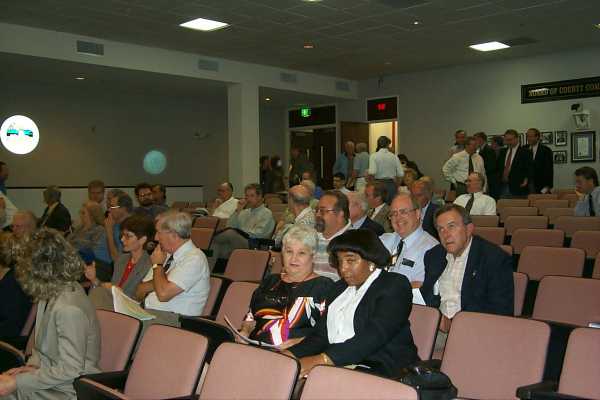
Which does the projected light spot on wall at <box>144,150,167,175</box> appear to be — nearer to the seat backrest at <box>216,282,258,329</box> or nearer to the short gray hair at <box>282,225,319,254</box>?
the seat backrest at <box>216,282,258,329</box>

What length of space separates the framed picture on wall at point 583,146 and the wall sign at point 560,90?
75 centimetres

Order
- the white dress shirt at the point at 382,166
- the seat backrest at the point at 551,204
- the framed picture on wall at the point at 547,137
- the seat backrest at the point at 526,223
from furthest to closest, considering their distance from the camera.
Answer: the framed picture on wall at the point at 547,137
the white dress shirt at the point at 382,166
the seat backrest at the point at 551,204
the seat backrest at the point at 526,223

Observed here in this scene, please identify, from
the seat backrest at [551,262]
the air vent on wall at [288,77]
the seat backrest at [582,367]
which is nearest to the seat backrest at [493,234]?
the seat backrest at [551,262]

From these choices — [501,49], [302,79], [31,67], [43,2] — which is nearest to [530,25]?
[501,49]

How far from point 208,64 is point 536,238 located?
8259 mm

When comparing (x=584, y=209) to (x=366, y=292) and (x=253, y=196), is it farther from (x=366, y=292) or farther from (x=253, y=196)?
(x=366, y=292)

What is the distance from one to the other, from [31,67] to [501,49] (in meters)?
8.84

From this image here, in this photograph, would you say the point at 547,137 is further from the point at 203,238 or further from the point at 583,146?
the point at 203,238

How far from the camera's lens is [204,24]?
9.25 meters

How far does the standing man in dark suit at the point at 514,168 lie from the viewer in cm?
948

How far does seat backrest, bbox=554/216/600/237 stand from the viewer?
5.82 metres

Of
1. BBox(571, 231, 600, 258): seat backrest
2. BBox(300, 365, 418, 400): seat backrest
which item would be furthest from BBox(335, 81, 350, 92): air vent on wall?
BBox(300, 365, 418, 400): seat backrest

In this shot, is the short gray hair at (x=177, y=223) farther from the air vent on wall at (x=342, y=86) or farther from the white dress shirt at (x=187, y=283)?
the air vent on wall at (x=342, y=86)

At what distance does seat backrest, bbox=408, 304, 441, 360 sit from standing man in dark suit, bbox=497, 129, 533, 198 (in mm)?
7357
